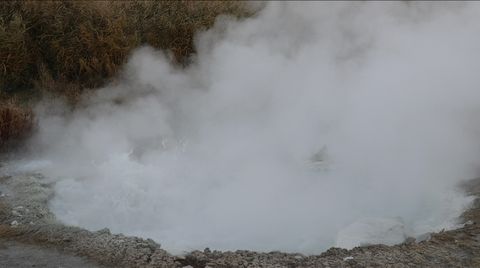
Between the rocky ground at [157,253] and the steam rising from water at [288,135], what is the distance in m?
0.28

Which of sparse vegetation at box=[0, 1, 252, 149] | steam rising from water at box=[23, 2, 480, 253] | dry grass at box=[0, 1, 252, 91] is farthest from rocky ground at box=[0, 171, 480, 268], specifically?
dry grass at box=[0, 1, 252, 91]

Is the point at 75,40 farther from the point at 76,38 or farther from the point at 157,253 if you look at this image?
the point at 157,253

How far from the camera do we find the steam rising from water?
3943 mm

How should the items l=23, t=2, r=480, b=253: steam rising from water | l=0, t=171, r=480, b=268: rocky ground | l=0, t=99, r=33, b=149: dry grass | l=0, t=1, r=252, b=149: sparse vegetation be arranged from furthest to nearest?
l=0, t=1, r=252, b=149: sparse vegetation, l=0, t=99, r=33, b=149: dry grass, l=23, t=2, r=480, b=253: steam rising from water, l=0, t=171, r=480, b=268: rocky ground

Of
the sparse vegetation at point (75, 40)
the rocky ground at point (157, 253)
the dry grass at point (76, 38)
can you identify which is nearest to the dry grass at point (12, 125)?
the sparse vegetation at point (75, 40)

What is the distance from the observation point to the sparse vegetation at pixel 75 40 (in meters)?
5.22

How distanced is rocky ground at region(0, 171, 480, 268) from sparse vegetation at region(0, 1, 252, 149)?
166cm

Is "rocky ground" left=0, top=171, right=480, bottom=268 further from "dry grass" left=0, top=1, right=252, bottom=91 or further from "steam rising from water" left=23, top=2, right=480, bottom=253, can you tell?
"dry grass" left=0, top=1, right=252, bottom=91

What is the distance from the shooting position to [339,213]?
4.07 meters

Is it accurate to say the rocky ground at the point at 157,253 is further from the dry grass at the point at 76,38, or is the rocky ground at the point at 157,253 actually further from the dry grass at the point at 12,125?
the dry grass at the point at 76,38

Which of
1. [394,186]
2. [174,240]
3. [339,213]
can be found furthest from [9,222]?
[394,186]

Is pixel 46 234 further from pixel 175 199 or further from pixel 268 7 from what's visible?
pixel 268 7

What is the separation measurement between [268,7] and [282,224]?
291 cm

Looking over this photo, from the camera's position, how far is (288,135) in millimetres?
5094
